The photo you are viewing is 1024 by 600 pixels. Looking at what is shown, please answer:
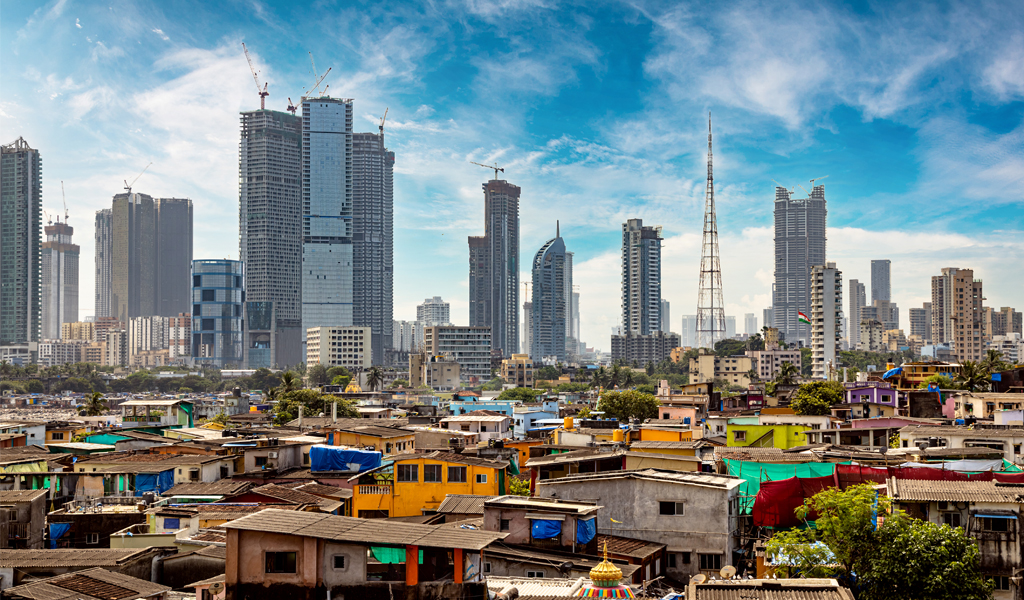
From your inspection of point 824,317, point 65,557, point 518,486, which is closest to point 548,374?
point 824,317

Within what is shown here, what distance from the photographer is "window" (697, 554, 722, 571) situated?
21.6 m

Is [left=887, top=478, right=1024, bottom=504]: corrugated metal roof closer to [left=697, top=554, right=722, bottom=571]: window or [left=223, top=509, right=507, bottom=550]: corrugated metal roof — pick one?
[left=697, top=554, right=722, bottom=571]: window

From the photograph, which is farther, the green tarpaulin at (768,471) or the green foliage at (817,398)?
the green foliage at (817,398)

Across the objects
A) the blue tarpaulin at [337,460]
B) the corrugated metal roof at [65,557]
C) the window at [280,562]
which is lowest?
the corrugated metal roof at [65,557]

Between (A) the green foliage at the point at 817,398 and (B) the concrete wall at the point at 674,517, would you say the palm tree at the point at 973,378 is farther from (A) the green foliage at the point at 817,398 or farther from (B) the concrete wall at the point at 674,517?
(B) the concrete wall at the point at 674,517

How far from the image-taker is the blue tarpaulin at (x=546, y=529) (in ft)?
63.9

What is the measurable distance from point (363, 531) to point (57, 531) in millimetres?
14553

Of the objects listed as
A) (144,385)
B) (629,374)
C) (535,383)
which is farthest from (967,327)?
(144,385)

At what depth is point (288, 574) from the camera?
14914mm

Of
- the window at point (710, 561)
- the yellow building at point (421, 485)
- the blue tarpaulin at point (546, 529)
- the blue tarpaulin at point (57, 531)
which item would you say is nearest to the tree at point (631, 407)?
the yellow building at point (421, 485)

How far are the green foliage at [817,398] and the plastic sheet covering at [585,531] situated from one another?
1493 inches

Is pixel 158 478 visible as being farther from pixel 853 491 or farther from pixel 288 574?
pixel 853 491

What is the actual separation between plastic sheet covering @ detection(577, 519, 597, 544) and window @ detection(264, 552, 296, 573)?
6.68 m

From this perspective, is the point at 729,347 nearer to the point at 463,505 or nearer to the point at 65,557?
the point at 463,505
